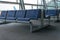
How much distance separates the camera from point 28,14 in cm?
511

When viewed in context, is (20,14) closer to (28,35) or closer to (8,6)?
(28,35)

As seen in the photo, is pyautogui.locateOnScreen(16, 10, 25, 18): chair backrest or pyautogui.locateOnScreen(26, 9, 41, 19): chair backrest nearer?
pyautogui.locateOnScreen(26, 9, 41, 19): chair backrest

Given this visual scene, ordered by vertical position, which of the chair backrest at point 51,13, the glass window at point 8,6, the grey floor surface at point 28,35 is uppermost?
the glass window at point 8,6

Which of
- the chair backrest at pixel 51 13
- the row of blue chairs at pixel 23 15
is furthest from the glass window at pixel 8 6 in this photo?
the chair backrest at pixel 51 13

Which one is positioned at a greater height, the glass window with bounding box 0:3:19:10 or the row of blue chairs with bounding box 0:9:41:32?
the glass window with bounding box 0:3:19:10

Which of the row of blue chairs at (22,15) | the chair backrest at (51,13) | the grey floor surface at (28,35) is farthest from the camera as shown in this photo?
the chair backrest at (51,13)

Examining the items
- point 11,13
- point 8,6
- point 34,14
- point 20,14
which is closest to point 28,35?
point 34,14

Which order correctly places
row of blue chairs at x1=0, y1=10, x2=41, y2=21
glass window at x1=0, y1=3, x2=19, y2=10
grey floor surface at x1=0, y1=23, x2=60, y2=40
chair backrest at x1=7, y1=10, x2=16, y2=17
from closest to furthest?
1. grey floor surface at x1=0, y1=23, x2=60, y2=40
2. row of blue chairs at x1=0, y1=10, x2=41, y2=21
3. chair backrest at x1=7, y1=10, x2=16, y2=17
4. glass window at x1=0, y1=3, x2=19, y2=10

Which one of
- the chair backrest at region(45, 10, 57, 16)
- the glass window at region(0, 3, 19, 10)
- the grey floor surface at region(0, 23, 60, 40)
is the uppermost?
the glass window at region(0, 3, 19, 10)

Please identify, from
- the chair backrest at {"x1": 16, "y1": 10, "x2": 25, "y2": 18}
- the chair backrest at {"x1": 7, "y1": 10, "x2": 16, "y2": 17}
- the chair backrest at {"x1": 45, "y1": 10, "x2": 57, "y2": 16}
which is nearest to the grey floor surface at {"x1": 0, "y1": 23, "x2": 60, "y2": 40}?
the chair backrest at {"x1": 16, "y1": 10, "x2": 25, "y2": 18}

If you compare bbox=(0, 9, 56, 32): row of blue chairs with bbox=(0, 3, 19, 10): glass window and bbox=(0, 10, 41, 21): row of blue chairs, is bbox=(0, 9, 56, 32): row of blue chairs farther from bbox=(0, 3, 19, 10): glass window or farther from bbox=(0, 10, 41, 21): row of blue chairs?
bbox=(0, 3, 19, 10): glass window

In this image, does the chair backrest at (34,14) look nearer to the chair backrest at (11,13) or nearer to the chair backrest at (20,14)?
the chair backrest at (20,14)

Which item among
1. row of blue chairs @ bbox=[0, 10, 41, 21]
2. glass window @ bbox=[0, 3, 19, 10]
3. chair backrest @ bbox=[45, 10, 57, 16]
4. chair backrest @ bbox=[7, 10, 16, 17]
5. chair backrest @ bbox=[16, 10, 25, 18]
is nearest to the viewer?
row of blue chairs @ bbox=[0, 10, 41, 21]

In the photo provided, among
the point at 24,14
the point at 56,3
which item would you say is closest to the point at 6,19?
the point at 24,14
